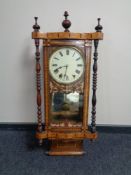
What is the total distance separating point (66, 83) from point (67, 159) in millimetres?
506

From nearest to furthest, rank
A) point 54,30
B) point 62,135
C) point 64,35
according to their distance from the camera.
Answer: point 64,35 < point 62,135 < point 54,30

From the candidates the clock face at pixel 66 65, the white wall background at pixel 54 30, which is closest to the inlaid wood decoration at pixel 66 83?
the clock face at pixel 66 65

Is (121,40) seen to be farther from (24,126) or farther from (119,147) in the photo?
(24,126)

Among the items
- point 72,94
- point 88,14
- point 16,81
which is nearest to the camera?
point 72,94

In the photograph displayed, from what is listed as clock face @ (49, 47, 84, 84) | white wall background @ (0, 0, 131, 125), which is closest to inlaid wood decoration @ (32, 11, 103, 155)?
clock face @ (49, 47, 84, 84)

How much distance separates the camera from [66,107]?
1.54 metres

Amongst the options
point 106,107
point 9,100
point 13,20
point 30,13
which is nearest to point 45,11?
point 30,13

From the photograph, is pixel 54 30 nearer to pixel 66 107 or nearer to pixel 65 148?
pixel 66 107

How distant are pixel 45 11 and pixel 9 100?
2.38ft

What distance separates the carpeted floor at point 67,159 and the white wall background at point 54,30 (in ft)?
0.62

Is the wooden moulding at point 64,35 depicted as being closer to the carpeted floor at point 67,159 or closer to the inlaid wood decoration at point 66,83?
the inlaid wood decoration at point 66,83

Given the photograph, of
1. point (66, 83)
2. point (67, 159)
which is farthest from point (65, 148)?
point (66, 83)

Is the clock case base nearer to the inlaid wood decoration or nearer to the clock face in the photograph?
the inlaid wood decoration

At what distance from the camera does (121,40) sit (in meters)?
1.71
